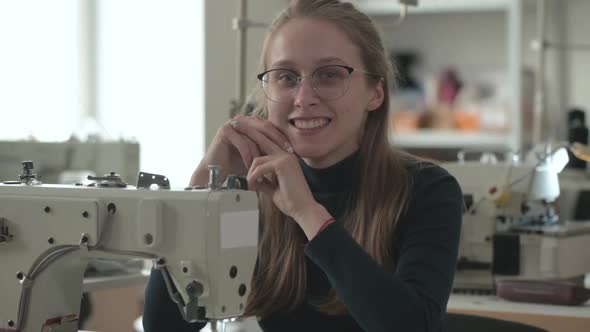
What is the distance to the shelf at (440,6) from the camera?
4483mm

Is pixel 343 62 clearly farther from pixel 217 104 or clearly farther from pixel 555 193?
pixel 217 104

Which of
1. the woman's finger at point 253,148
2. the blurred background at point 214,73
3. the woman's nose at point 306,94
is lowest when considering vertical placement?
the woman's finger at point 253,148

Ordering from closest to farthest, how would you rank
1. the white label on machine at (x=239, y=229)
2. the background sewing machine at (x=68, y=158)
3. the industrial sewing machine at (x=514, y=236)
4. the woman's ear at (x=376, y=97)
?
the white label on machine at (x=239, y=229), the woman's ear at (x=376, y=97), the industrial sewing machine at (x=514, y=236), the background sewing machine at (x=68, y=158)

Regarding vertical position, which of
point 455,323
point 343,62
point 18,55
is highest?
point 18,55

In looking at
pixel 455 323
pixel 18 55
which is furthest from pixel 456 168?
pixel 18 55

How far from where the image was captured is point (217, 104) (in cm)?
426

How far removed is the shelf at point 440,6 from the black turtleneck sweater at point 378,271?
267 centimetres

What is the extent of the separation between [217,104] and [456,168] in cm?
176

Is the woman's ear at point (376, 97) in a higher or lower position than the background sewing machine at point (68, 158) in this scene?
higher

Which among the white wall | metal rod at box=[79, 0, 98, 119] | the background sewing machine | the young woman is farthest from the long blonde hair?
metal rod at box=[79, 0, 98, 119]

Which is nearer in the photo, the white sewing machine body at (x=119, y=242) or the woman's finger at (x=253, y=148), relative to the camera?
the white sewing machine body at (x=119, y=242)

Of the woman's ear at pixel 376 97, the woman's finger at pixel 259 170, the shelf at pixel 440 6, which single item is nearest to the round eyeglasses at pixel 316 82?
the woman's ear at pixel 376 97

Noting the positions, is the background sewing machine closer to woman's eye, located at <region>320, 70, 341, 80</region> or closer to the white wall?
the white wall

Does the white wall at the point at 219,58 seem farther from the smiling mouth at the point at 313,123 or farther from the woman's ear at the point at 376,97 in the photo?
the smiling mouth at the point at 313,123
